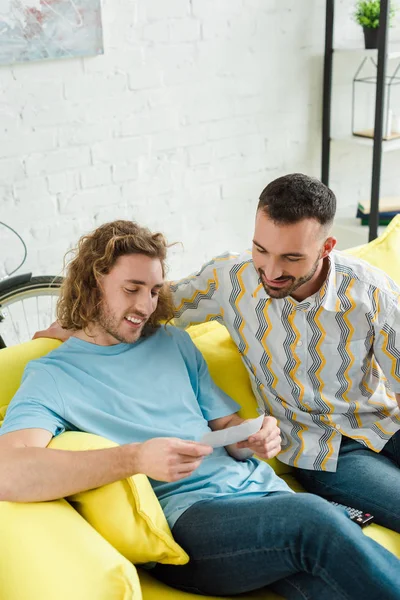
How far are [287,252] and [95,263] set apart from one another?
0.43 m

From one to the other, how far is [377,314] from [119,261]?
1.97ft

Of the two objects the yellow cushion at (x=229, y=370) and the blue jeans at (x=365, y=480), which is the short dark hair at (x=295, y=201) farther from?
the blue jeans at (x=365, y=480)

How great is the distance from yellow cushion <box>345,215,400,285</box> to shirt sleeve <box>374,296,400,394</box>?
0.41 meters

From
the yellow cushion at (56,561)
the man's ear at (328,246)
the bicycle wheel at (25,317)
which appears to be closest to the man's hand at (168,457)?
the yellow cushion at (56,561)

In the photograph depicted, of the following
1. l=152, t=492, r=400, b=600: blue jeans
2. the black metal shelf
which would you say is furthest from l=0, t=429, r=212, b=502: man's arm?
the black metal shelf

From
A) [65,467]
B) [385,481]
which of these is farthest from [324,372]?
[65,467]

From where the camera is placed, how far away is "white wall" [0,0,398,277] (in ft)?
9.93

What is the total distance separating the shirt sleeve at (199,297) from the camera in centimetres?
196

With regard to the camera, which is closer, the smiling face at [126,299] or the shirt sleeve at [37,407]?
the shirt sleeve at [37,407]

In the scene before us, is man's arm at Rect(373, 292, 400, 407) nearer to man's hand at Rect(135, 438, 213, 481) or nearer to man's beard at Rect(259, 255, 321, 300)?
man's beard at Rect(259, 255, 321, 300)

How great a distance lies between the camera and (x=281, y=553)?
59.2 inches

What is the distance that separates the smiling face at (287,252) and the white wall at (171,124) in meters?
1.49

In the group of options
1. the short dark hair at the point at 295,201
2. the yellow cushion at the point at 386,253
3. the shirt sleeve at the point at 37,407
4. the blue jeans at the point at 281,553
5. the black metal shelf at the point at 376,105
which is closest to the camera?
the blue jeans at the point at 281,553

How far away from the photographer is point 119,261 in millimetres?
1790
